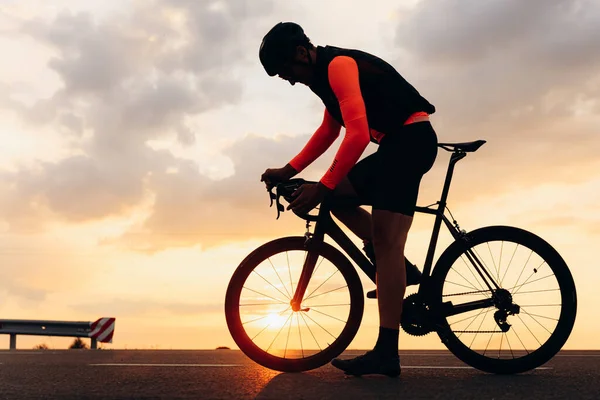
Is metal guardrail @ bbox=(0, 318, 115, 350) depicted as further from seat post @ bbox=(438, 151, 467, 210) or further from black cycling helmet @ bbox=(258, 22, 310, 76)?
black cycling helmet @ bbox=(258, 22, 310, 76)

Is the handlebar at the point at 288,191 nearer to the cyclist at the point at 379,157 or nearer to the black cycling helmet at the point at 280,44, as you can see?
the cyclist at the point at 379,157

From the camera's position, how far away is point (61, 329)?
1341 centimetres

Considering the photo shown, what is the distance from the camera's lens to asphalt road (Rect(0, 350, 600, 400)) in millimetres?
4246

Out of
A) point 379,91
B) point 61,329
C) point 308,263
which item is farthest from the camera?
point 61,329

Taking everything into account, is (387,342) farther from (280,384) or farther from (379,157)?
(379,157)

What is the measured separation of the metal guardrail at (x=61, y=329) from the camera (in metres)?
13.2

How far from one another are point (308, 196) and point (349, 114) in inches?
24.0

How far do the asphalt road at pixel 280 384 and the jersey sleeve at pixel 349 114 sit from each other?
1340 millimetres

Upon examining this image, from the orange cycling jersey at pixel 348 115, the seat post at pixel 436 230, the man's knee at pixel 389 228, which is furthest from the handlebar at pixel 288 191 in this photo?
the seat post at pixel 436 230

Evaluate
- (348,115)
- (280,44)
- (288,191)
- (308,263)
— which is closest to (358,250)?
(308,263)

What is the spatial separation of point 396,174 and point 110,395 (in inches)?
86.3

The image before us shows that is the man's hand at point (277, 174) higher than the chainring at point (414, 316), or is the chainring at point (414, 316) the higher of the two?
the man's hand at point (277, 174)

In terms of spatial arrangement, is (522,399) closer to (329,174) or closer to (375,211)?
(375,211)

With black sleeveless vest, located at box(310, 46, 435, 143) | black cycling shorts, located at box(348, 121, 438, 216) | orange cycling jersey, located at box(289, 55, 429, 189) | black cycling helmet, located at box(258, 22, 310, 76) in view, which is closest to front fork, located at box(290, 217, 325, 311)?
black cycling shorts, located at box(348, 121, 438, 216)
